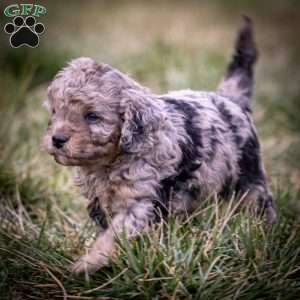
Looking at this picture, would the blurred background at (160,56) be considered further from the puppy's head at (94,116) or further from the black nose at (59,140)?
the black nose at (59,140)

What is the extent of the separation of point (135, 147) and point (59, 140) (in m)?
0.43

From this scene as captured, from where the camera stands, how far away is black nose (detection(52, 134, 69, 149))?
343 cm

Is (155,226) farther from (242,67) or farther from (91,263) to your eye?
(242,67)

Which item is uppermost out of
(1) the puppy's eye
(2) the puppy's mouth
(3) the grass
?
(1) the puppy's eye

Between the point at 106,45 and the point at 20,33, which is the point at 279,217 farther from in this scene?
the point at 106,45

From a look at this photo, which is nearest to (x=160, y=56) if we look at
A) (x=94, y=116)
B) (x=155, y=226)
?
(x=155, y=226)

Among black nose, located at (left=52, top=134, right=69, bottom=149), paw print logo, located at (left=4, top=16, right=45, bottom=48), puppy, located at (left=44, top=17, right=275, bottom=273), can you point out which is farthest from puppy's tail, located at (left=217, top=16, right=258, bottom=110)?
black nose, located at (left=52, top=134, right=69, bottom=149)

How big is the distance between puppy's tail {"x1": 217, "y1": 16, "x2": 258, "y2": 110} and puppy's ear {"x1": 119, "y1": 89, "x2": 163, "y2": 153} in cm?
112

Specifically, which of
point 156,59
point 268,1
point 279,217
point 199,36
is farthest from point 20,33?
point 268,1

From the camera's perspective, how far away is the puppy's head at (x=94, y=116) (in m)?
3.47

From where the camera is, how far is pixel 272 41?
1063cm

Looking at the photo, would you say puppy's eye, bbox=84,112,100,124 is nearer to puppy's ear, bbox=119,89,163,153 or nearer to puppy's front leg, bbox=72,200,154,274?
puppy's ear, bbox=119,89,163,153

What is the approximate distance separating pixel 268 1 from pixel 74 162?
9.78m

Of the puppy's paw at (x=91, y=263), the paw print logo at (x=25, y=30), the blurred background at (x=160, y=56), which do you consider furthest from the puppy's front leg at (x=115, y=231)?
the blurred background at (x=160, y=56)
